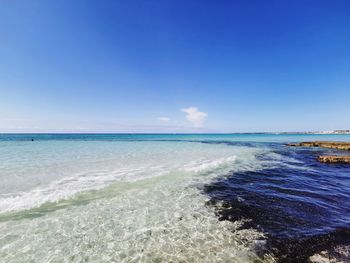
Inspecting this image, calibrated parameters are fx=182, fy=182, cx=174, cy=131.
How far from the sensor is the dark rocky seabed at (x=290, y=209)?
4605mm

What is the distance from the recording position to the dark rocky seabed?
4.61 meters

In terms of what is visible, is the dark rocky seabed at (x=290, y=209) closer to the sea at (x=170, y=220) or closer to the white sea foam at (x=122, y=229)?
the sea at (x=170, y=220)

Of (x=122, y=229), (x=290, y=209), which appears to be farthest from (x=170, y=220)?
(x=290, y=209)

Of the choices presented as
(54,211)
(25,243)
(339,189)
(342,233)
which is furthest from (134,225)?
(339,189)

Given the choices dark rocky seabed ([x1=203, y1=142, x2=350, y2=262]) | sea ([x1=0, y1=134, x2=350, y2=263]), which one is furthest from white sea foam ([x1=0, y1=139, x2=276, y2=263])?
dark rocky seabed ([x1=203, y1=142, x2=350, y2=262])

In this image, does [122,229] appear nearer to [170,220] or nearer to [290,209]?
[170,220]

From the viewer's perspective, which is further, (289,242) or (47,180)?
(47,180)

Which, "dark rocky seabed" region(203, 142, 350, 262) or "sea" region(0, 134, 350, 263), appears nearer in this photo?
"sea" region(0, 134, 350, 263)

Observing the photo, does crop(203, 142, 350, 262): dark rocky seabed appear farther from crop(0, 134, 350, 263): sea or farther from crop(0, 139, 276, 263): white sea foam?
crop(0, 139, 276, 263): white sea foam

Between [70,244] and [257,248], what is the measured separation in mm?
4698

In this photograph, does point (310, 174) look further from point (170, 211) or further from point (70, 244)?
point (70, 244)

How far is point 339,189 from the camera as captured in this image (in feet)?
31.5

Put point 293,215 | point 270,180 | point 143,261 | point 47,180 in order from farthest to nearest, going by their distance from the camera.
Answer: point 270,180
point 47,180
point 293,215
point 143,261

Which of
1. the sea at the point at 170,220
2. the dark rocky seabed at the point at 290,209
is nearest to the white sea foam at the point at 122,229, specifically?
the sea at the point at 170,220
